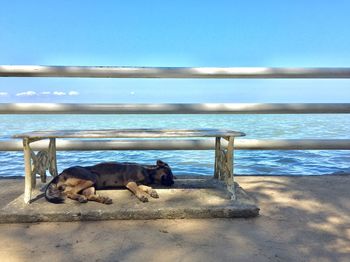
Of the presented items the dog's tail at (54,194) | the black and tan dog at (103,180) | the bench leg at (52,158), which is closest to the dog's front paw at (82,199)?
the black and tan dog at (103,180)

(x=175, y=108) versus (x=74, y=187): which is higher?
(x=175, y=108)

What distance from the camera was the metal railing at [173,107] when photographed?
3805mm

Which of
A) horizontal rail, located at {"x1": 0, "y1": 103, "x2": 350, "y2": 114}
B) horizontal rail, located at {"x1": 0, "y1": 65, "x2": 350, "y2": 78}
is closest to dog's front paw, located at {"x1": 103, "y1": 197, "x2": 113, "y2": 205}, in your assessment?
horizontal rail, located at {"x1": 0, "y1": 103, "x2": 350, "y2": 114}

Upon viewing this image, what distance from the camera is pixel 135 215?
8.75ft

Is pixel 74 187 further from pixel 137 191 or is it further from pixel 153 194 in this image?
pixel 153 194

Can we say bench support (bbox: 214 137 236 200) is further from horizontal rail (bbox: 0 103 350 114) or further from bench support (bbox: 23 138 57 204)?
bench support (bbox: 23 138 57 204)

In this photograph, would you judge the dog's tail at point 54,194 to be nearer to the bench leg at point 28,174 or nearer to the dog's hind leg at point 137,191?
the bench leg at point 28,174

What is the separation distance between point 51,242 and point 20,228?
38cm

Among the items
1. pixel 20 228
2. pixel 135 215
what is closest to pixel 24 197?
pixel 20 228

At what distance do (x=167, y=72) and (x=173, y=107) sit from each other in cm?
38

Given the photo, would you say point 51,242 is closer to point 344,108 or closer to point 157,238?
point 157,238

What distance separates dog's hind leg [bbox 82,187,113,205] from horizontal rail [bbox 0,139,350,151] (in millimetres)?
1038

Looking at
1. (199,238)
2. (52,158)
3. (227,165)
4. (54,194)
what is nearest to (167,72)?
(227,165)

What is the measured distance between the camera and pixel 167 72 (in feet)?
12.6
